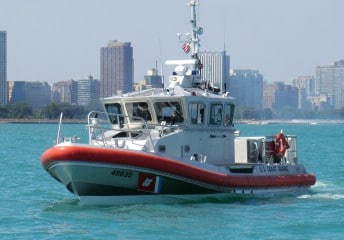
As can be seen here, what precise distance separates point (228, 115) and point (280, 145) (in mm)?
2391

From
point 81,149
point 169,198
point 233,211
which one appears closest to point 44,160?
point 81,149

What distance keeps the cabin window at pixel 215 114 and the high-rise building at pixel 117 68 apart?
97.5 meters

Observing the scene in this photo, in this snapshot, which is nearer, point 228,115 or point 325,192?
point 228,115

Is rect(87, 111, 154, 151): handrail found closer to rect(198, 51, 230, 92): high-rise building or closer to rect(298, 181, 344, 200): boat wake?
rect(198, 51, 230, 92): high-rise building

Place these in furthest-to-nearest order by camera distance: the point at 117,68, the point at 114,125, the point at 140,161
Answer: the point at 117,68 < the point at 114,125 < the point at 140,161

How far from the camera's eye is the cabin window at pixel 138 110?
84.3 ft

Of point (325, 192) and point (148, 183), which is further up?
point (148, 183)

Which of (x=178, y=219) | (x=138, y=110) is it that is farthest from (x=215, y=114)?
(x=178, y=219)

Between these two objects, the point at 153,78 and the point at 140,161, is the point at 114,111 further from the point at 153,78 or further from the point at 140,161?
the point at 140,161

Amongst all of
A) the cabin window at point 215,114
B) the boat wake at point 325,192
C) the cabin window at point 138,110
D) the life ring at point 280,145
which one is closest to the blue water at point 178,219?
the boat wake at point 325,192

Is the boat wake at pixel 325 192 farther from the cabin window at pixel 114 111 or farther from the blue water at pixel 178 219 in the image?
the cabin window at pixel 114 111

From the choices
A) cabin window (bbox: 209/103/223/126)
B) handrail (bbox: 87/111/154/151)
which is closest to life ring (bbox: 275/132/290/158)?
cabin window (bbox: 209/103/223/126)

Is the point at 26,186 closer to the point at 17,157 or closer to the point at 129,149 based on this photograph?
the point at 129,149

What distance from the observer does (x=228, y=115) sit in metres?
27.1
